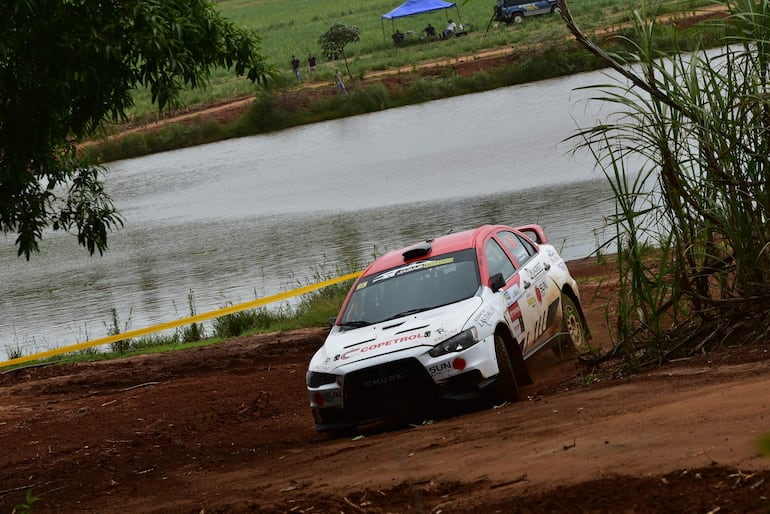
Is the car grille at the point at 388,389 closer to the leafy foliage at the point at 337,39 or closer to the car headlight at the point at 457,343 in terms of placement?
the car headlight at the point at 457,343

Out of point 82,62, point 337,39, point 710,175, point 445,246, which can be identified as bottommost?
point 445,246

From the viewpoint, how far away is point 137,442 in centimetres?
1031

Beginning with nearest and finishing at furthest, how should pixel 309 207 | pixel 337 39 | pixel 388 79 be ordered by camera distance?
pixel 309 207 < pixel 388 79 < pixel 337 39

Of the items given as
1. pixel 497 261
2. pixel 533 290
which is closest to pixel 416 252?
pixel 497 261

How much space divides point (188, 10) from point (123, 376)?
7041mm

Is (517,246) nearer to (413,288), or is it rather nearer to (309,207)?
(413,288)

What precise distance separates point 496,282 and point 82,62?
14.1 feet

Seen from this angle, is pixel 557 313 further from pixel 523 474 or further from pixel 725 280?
pixel 523 474

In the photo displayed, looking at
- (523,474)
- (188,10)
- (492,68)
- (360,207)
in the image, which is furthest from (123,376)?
(492,68)

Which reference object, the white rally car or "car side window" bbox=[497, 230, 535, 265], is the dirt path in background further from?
the white rally car

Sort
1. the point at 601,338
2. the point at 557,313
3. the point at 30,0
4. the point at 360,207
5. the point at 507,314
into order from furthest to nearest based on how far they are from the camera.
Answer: the point at 360,207 < the point at 601,338 < the point at 557,313 < the point at 507,314 < the point at 30,0

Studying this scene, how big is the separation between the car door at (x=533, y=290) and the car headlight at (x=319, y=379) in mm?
1860

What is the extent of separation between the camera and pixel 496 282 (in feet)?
33.6

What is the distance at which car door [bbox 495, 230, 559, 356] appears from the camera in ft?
34.8
